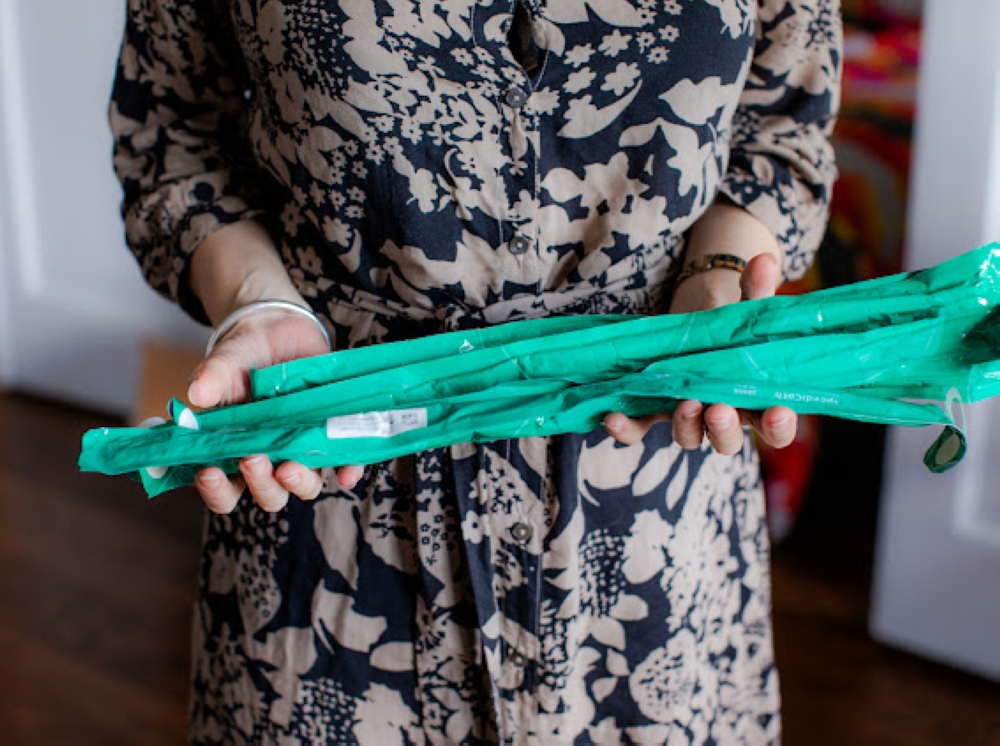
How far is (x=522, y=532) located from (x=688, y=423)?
0.15 metres

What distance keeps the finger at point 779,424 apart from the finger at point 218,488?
31 cm

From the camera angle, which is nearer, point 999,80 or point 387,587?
point 387,587

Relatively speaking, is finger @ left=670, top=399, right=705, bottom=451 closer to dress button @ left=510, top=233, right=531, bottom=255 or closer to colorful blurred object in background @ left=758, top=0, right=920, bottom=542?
dress button @ left=510, top=233, right=531, bottom=255

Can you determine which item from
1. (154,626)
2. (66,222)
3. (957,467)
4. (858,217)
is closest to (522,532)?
(957,467)

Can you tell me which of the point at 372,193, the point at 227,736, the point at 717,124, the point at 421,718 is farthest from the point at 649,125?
the point at 227,736

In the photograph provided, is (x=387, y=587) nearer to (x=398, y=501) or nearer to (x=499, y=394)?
(x=398, y=501)

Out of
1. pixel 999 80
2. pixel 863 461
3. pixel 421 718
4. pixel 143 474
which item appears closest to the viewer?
pixel 143 474

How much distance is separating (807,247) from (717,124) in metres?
0.14

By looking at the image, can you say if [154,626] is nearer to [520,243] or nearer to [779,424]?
[520,243]

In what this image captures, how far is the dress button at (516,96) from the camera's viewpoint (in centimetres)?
63

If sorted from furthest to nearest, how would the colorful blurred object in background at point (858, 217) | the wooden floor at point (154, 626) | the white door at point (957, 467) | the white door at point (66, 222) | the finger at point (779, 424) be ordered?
the white door at point (66, 222)
the colorful blurred object in background at point (858, 217)
the wooden floor at point (154, 626)
the white door at point (957, 467)
the finger at point (779, 424)

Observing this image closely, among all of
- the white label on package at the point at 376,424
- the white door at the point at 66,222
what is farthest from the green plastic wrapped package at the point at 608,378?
the white door at the point at 66,222

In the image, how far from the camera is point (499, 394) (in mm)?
612

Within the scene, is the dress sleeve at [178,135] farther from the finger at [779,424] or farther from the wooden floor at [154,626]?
the wooden floor at [154,626]
